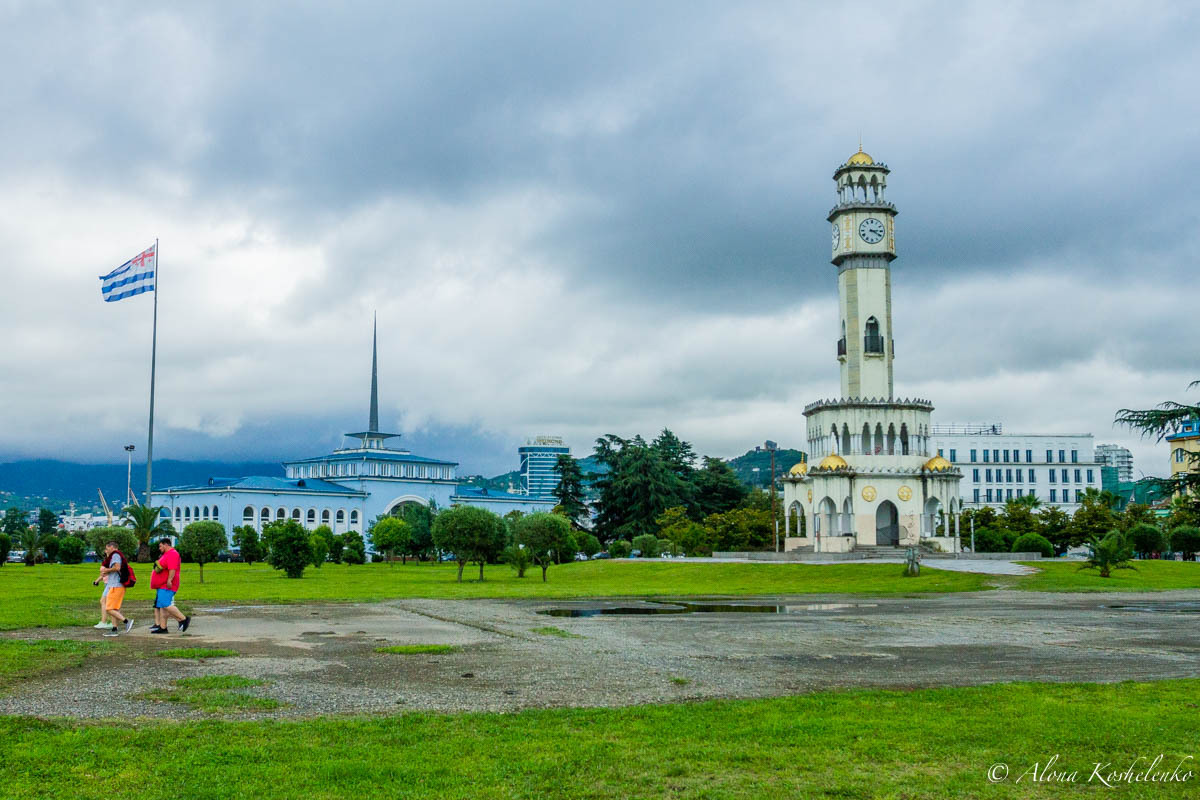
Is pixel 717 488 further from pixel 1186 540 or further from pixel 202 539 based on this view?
pixel 202 539

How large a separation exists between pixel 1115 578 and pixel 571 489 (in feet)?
240

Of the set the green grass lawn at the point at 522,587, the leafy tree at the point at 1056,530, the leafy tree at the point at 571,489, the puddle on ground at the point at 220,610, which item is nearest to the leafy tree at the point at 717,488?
the leafy tree at the point at 571,489

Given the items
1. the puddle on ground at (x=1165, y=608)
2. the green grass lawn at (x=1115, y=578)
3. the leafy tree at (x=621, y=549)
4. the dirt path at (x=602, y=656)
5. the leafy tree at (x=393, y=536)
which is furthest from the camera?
the leafy tree at (x=393, y=536)

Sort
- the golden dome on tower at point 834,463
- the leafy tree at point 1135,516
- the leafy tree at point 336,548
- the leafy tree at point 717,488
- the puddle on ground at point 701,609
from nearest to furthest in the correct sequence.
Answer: the puddle on ground at point 701,609, the golden dome on tower at point 834,463, the leafy tree at point 1135,516, the leafy tree at point 336,548, the leafy tree at point 717,488

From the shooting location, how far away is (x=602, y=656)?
16.1m

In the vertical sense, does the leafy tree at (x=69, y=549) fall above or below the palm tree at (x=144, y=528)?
below

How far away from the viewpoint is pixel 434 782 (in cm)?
817

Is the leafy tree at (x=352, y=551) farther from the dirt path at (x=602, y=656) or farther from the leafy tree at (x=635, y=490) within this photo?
the dirt path at (x=602, y=656)

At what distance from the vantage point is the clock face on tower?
66.2 m

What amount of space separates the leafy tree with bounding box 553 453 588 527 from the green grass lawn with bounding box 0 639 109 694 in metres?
88.7

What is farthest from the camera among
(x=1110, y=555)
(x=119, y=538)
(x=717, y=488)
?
(x=717, y=488)

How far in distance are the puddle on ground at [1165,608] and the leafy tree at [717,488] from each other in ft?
242

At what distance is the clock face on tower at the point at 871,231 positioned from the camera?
66188 mm

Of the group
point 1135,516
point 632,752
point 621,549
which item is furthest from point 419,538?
point 632,752
